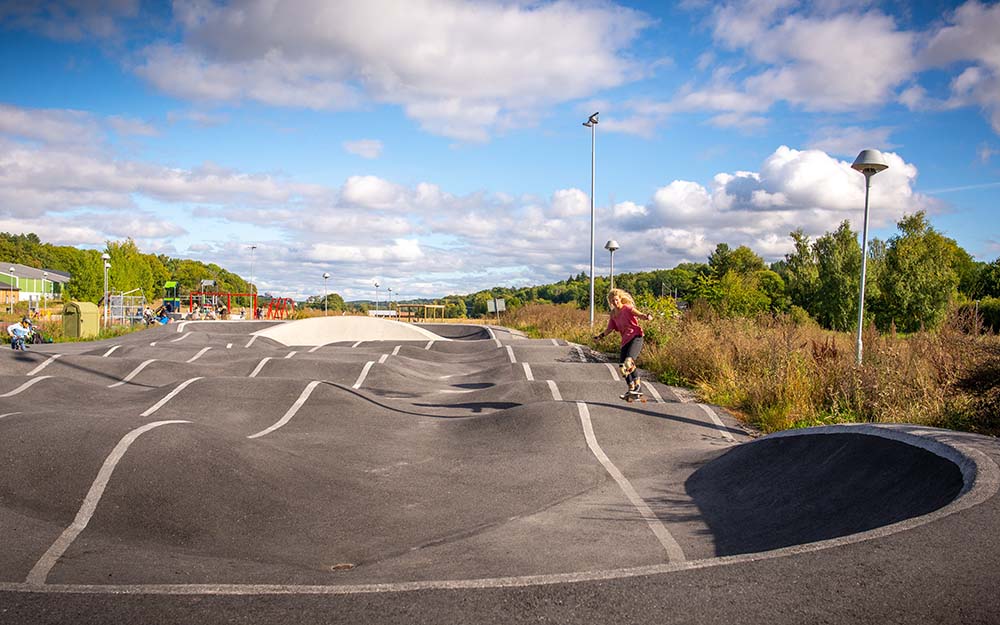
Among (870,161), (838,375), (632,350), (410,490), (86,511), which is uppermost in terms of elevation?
(870,161)

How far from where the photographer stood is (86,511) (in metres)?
5.79

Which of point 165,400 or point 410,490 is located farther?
point 165,400

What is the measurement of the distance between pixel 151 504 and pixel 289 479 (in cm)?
148

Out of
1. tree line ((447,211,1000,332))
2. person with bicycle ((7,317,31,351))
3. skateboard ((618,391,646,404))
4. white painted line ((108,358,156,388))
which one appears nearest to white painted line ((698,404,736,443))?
skateboard ((618,391,646,404))

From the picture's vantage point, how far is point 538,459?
28.2ft

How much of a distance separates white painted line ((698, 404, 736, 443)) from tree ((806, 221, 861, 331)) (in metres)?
30.2

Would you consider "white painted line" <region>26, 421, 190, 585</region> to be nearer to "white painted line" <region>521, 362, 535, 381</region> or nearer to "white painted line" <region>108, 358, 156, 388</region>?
"white painted line" <region>108, 358, 156, 388</region>

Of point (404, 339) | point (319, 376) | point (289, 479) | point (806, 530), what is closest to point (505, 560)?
point (806, 530)

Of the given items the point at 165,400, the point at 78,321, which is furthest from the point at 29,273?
the point at 165,400

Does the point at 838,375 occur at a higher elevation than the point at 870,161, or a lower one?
lower

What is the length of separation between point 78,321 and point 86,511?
2953cm

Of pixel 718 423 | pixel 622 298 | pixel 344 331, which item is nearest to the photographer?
pixel 718 423

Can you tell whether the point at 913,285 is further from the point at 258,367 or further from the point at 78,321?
the point at 78,321

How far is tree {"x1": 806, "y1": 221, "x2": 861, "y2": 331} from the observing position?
38562 mm
